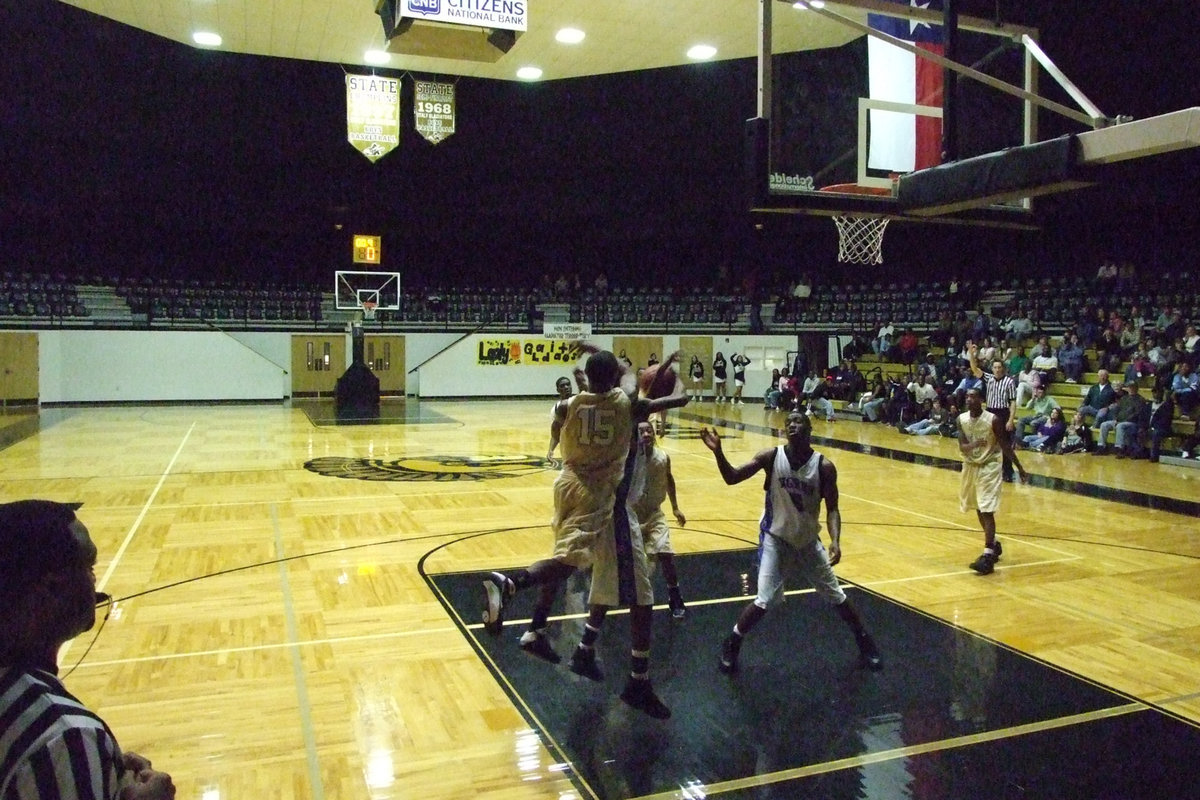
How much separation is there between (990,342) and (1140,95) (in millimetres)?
5963

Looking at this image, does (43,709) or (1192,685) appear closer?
(43,709)

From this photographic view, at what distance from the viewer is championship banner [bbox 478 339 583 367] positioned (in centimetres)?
2905

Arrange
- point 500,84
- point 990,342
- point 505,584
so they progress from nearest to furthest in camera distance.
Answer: point 505,584 < point 990,342 < point 500,84

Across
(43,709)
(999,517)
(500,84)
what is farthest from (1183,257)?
(43,709)

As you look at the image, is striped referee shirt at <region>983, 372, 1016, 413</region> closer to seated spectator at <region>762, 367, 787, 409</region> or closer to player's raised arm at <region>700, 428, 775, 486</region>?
player's raised arm at <region>700, 428, 775, 486</region>

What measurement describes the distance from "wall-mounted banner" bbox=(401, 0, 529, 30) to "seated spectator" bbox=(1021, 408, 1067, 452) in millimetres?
10830

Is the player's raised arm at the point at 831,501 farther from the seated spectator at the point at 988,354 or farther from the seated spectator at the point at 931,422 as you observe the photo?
the seated spectator at the point at 988,354

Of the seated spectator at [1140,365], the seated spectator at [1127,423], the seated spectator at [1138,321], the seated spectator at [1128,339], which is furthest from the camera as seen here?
the seated spectator at [1138,321]

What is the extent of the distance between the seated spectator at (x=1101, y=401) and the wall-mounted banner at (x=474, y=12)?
36.4 feet

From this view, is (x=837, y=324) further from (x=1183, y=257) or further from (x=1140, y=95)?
(x=1140, y=95)

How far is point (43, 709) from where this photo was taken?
1.56 meters

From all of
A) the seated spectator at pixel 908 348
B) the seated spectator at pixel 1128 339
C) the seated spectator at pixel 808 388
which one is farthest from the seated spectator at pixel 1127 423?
the seated spectator at pixel 808 388

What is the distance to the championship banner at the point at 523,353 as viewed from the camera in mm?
29047

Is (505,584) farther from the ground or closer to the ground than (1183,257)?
closer to the ground
